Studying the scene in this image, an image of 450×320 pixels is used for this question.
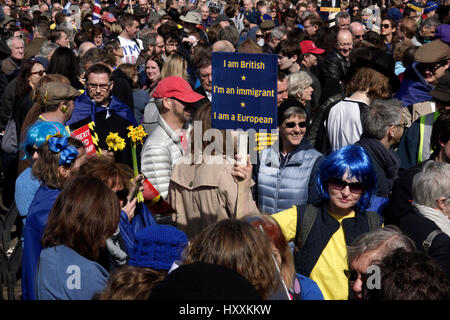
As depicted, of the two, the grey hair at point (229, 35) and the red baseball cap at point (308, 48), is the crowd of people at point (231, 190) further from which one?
the grey hair at point (229, 35)

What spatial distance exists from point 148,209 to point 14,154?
10.3ft

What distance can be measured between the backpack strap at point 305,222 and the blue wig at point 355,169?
0.44 feet

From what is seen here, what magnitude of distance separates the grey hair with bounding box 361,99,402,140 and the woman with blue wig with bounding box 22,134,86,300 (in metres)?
2.26

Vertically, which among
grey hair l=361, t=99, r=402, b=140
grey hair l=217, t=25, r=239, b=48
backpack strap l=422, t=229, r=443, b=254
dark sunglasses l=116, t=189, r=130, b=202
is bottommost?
backpack strap l=422, t=229, r=443, b=254

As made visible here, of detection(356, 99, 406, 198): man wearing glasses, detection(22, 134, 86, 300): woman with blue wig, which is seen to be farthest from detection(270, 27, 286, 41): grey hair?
detection(22, 134, 86, 300): woman with blue wig

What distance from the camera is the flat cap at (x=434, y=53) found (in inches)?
244

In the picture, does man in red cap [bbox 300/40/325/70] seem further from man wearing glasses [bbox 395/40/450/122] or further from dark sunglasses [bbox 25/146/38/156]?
dark sunglasses [bbox 25/146/38/156]

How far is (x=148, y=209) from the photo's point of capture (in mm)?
4594

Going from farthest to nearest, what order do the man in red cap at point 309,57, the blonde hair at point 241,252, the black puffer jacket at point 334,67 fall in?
the man in red cap at point 309,57, the black puffer jacket at point 334,67, the blonde hair at point 241,252

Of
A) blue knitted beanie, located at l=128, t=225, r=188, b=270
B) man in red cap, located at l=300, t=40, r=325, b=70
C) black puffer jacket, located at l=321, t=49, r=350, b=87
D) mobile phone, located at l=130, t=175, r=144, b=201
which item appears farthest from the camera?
man in red cap, located at l=300, t=40, r=325, b=70

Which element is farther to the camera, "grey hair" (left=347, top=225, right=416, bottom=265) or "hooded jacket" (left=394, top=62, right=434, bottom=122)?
"hooded jacket" (left=394, top=62, right=434, bottom=122)

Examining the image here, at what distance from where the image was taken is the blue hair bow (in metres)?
4.31

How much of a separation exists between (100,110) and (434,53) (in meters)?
3.20

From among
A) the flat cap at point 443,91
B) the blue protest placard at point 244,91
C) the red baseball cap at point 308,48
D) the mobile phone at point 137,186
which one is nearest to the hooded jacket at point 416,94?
the flat cap at point 443,91
